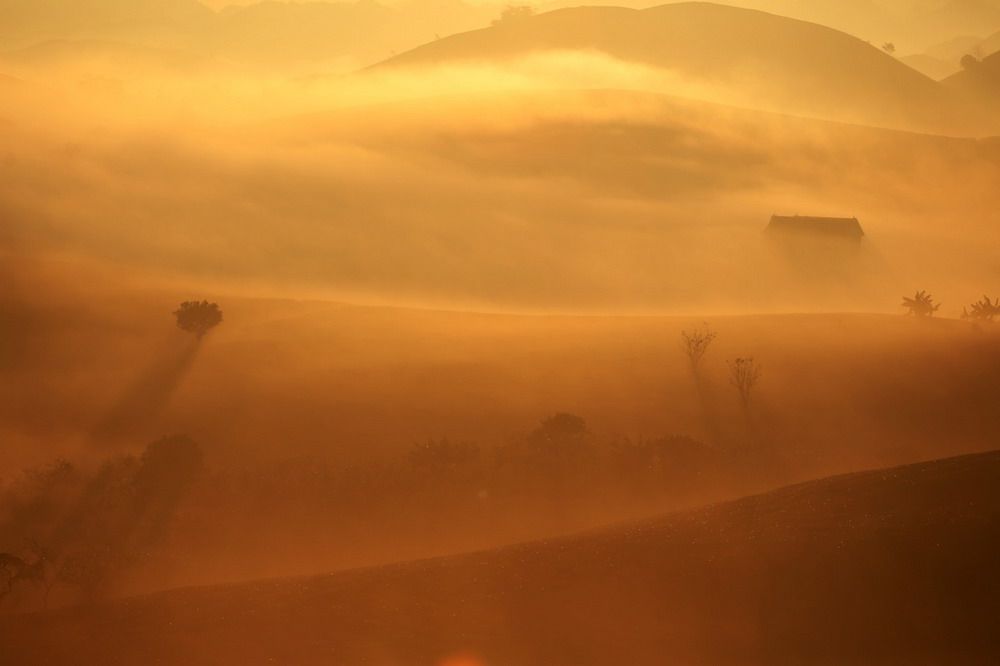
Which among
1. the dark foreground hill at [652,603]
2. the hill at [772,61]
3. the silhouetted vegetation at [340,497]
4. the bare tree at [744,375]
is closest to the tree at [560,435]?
the silhouetted vegetation at [340,497]

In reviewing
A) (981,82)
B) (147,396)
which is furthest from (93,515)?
(981,82)

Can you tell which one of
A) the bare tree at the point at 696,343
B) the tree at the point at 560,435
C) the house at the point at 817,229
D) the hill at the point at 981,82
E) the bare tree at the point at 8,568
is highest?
the hill at the point at 981,82

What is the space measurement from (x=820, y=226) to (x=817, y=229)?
40cm

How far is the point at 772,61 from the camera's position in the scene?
192 meters

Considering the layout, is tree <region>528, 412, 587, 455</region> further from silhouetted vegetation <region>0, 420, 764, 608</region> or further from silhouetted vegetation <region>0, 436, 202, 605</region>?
silhouetted vegetation <region>0, 436, 202, 605</region>

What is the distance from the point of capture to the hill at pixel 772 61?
170250mm

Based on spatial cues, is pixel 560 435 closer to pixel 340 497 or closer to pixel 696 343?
pixel 340 497

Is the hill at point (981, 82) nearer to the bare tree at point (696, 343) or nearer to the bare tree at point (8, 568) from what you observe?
the bare tree at point (696, 343)

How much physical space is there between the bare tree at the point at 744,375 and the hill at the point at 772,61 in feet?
405

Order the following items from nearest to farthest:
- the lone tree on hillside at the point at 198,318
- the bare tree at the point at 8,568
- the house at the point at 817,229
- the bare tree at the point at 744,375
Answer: the bare tree at the point at 8,568, the bare tree at the point at 744,375, the lone tree on hillside at the point at 198,318, the house at the point at 817,229

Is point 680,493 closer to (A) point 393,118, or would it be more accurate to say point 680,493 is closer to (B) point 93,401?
(B) point 93,401

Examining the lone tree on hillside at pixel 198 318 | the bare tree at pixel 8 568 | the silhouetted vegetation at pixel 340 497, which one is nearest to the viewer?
the bare tree at pixel 8 568

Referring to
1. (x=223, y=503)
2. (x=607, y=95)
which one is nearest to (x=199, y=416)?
(x=223, y=503)

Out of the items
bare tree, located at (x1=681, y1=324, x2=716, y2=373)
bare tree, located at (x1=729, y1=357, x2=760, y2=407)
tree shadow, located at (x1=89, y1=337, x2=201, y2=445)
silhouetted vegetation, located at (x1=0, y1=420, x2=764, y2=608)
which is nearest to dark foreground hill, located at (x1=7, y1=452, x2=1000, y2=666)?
silhouetted vegetation, located at (x1=0, y1=420, x2=764, y2=608)
